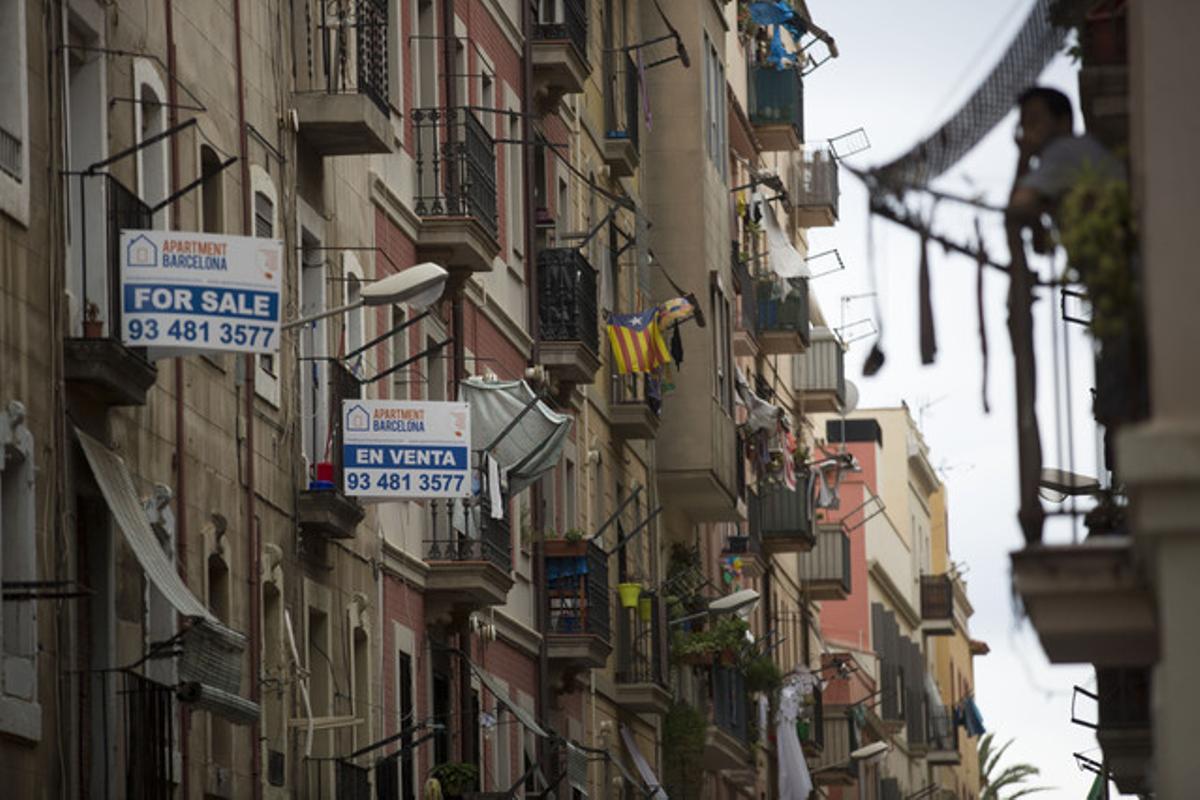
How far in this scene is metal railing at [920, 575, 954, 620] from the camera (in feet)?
352

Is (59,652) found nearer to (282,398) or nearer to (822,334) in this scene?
(282,398)

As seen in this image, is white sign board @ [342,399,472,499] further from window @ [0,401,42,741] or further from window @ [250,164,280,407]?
window @ [0,401,42,741]

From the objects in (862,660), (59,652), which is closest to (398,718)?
(59,652)

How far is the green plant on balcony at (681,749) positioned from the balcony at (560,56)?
39.0 feet

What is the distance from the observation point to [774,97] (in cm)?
6969

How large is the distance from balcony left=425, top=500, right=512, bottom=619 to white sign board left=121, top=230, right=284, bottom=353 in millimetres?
12232

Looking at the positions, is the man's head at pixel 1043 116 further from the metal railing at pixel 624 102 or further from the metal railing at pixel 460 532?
the metal railing at pixel 624 102

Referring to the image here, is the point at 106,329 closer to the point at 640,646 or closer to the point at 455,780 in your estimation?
the point at 455,780

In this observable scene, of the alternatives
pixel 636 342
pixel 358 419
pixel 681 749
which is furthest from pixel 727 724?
pixel 358 419

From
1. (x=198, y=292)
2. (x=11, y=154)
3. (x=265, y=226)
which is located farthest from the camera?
(x=265, y=226)

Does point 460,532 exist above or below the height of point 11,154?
below

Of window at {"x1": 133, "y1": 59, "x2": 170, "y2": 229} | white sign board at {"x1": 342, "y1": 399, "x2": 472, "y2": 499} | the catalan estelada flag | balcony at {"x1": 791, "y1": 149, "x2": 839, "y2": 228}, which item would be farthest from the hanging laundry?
balcony at {"x1": 791, "y1": 149, "x2": 839, "y2": 228}

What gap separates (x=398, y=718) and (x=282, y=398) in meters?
5.63

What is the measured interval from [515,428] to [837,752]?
1622 inches
